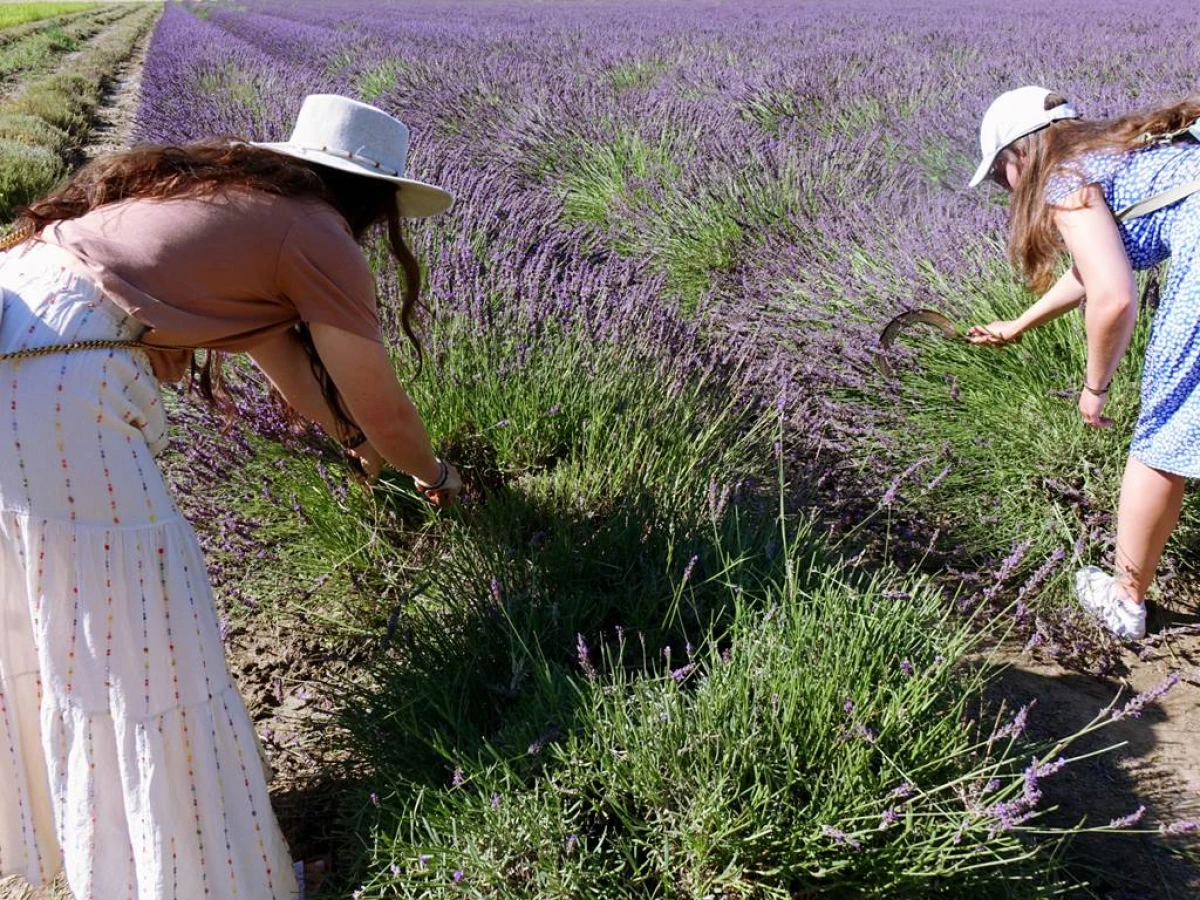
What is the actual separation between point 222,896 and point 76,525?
A: 0.62 metres

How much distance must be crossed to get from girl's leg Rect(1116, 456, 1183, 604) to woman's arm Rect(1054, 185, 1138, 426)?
33 cm

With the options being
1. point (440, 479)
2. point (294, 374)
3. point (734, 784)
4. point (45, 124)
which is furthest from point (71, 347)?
point (45, 124)

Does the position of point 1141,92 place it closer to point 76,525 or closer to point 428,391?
point 428,391

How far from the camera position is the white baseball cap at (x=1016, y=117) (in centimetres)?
207

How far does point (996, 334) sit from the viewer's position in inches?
99.7

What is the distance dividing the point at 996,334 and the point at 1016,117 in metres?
0.61

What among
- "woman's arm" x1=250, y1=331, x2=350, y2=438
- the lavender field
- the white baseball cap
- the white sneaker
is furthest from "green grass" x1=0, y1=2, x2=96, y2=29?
the white sneaker

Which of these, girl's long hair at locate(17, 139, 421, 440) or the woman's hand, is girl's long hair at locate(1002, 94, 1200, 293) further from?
the woman's hand

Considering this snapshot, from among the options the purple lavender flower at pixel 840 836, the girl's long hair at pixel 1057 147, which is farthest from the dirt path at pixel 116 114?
the purple lavender flower at pixel 840 836

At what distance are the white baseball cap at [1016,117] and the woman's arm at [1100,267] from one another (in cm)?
20

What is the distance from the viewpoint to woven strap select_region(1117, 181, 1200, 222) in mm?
1958

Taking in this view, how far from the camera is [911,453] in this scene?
2.82 meters

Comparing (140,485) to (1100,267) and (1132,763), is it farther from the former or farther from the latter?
(1132,763)

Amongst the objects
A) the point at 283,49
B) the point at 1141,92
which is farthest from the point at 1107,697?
the point at 283,49
